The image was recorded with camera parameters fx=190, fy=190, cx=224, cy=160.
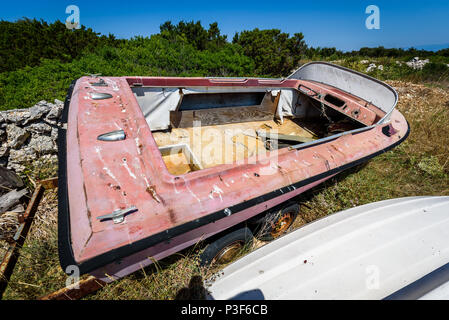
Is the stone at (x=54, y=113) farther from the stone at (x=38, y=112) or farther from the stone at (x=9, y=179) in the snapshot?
the stone at (x=9, y=179)

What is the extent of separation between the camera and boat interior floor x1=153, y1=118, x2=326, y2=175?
2.28 metres

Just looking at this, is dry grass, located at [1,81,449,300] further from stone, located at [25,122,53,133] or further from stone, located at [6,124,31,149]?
stone, located at [25,122,53,133]

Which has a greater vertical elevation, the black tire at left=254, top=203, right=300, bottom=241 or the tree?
the tree

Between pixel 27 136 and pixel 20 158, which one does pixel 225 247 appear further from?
pixel 27 136

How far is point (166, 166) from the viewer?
1.50 metres

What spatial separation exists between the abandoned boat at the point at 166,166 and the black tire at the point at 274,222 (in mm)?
337

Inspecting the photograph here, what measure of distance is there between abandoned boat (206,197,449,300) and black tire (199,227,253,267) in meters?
0.24

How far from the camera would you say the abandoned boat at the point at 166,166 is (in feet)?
3.31

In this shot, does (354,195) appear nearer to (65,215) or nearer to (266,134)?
(266,134)

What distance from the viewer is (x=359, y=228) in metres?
1.58

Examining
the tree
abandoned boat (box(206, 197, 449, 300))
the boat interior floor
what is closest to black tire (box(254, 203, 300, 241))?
abandoned boat (box(206, 197, 449, 300))

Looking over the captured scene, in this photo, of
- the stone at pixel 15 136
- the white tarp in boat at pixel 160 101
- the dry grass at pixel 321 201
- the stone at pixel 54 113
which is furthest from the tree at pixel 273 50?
the stone at pixel 15 136

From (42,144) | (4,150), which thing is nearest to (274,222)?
(42,144)

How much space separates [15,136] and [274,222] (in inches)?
138
